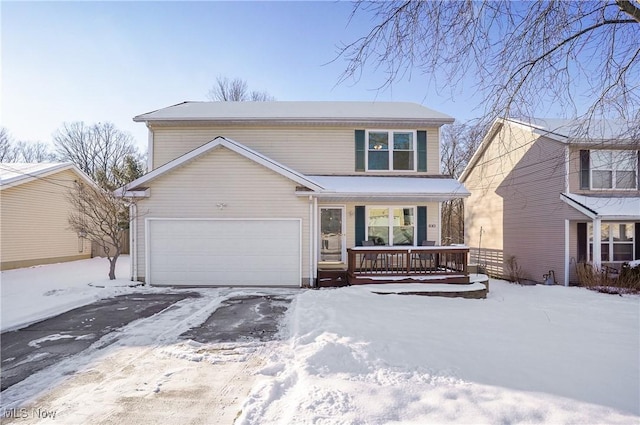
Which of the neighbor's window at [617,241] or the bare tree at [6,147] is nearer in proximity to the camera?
the neighbor's window at [617,241]

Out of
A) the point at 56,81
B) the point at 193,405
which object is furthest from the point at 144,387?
the point at 56,81

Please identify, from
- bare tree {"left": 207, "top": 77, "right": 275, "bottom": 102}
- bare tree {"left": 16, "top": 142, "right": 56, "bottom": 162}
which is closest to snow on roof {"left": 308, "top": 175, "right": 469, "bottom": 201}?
bare tree {"left": 207, "top": 77, "right": 275, "bottom": 102}

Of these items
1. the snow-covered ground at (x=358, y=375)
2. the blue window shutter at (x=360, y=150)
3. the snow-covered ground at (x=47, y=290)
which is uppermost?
the blue window shutter at (x=360, y=150)

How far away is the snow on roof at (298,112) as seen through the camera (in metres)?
12.2

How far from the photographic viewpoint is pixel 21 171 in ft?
50.1

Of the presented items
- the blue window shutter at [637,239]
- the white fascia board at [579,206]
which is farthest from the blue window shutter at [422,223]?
the blue window shutter at [637,239]

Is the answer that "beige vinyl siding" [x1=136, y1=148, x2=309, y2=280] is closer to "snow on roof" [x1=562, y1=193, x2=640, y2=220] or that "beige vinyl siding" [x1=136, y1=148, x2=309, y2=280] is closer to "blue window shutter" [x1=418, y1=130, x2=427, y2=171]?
"blue window shutter" [x1=418, y1=130, x2=427, y2=171]

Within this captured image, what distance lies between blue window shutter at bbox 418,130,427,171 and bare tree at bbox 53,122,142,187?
30470 mm

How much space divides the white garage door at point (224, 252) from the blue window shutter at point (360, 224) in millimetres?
2503

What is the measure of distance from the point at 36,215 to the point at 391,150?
16.1 m

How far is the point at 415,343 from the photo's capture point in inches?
205

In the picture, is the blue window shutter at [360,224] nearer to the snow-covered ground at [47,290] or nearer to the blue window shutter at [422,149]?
the blue window shutter at [422,149]

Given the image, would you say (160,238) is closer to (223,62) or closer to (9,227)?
(223,62)

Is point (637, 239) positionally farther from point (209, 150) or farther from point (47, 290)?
point (47, 290)
